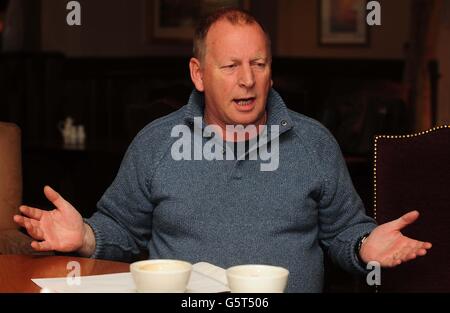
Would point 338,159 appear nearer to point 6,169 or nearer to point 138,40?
point 6,169

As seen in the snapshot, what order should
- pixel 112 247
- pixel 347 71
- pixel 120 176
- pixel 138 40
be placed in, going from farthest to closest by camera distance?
pixel 347 71, pixel 138 40, pixel 120 176, pixel 112 247

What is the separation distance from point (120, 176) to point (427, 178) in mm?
882

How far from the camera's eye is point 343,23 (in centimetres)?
979

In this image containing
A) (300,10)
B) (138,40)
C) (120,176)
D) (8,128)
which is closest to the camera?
(120,176)

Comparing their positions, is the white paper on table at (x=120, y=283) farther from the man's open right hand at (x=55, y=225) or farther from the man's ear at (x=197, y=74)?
the man's ear at (x=197, y=74)

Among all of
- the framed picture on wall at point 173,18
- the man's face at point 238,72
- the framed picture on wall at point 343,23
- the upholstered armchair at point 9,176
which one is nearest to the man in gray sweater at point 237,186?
the man's face at point 238,72

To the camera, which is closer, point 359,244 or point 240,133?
point 359,244

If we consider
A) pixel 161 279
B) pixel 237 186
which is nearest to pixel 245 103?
pixel 237 186

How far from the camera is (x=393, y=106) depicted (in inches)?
225

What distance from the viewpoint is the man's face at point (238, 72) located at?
237 centimetres

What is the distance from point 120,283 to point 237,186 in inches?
24.7

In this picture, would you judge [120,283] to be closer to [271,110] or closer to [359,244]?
[359,244]

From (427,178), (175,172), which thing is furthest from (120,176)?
(427,178)

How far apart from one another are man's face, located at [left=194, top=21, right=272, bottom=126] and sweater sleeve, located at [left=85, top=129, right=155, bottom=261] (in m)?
0.27
